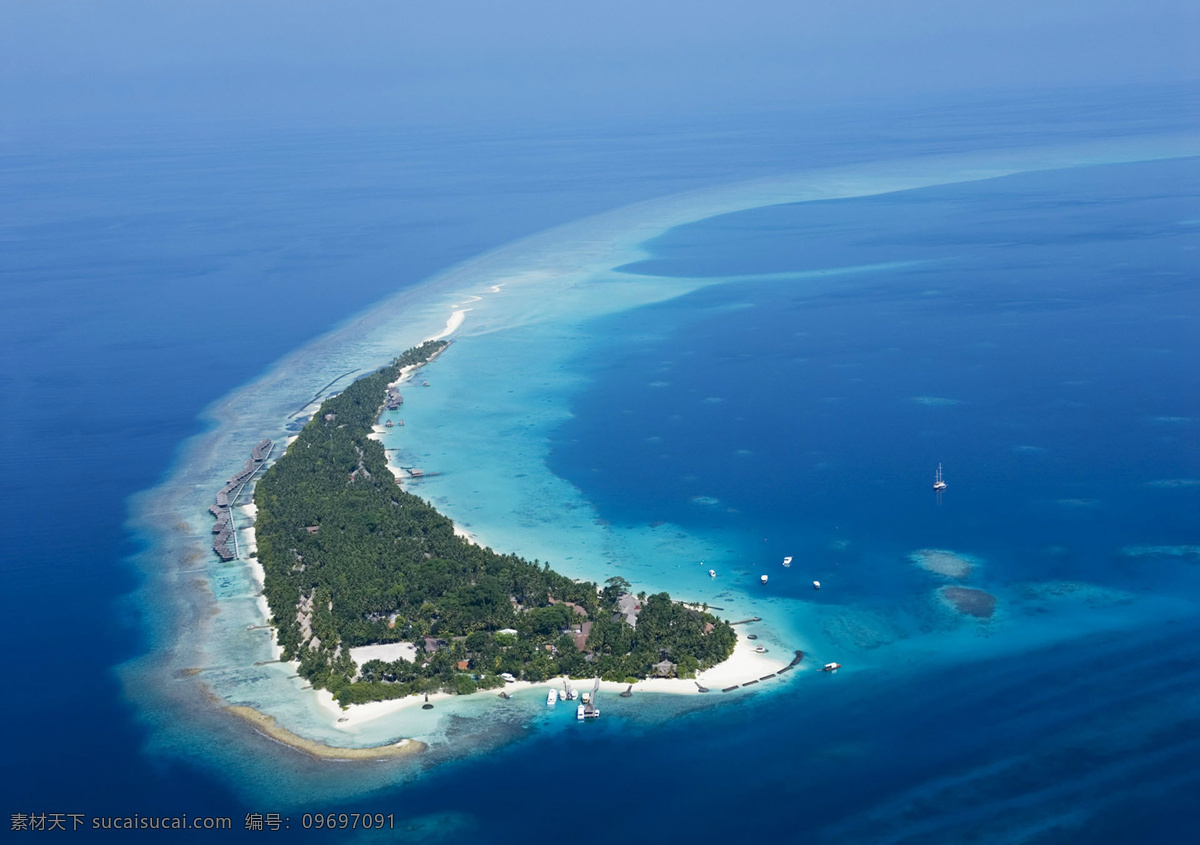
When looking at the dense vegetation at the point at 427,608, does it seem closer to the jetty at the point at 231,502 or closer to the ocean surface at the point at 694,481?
the jetty at the point at 231,502

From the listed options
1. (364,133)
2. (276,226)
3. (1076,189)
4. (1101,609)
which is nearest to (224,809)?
(1101,609)

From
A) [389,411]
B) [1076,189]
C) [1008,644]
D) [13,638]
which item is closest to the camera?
[1008,644]

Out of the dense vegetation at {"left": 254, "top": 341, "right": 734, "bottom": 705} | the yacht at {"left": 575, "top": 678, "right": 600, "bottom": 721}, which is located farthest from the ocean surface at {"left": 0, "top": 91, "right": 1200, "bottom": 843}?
the dense vegetation at {"left": 254, "top": 341, "right": 734, "bottom": 705}

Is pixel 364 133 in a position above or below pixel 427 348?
above

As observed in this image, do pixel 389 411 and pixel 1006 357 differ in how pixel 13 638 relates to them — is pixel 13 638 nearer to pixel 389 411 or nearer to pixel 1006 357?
pixel 389 411

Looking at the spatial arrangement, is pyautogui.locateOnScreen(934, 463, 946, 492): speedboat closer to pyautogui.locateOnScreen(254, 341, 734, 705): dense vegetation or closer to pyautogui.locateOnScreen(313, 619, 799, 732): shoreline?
pyautogui.locateOnScreen(254, 341, 734, 705): dense vegetation

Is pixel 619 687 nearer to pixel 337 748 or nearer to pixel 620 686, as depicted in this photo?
pixel 620 686
